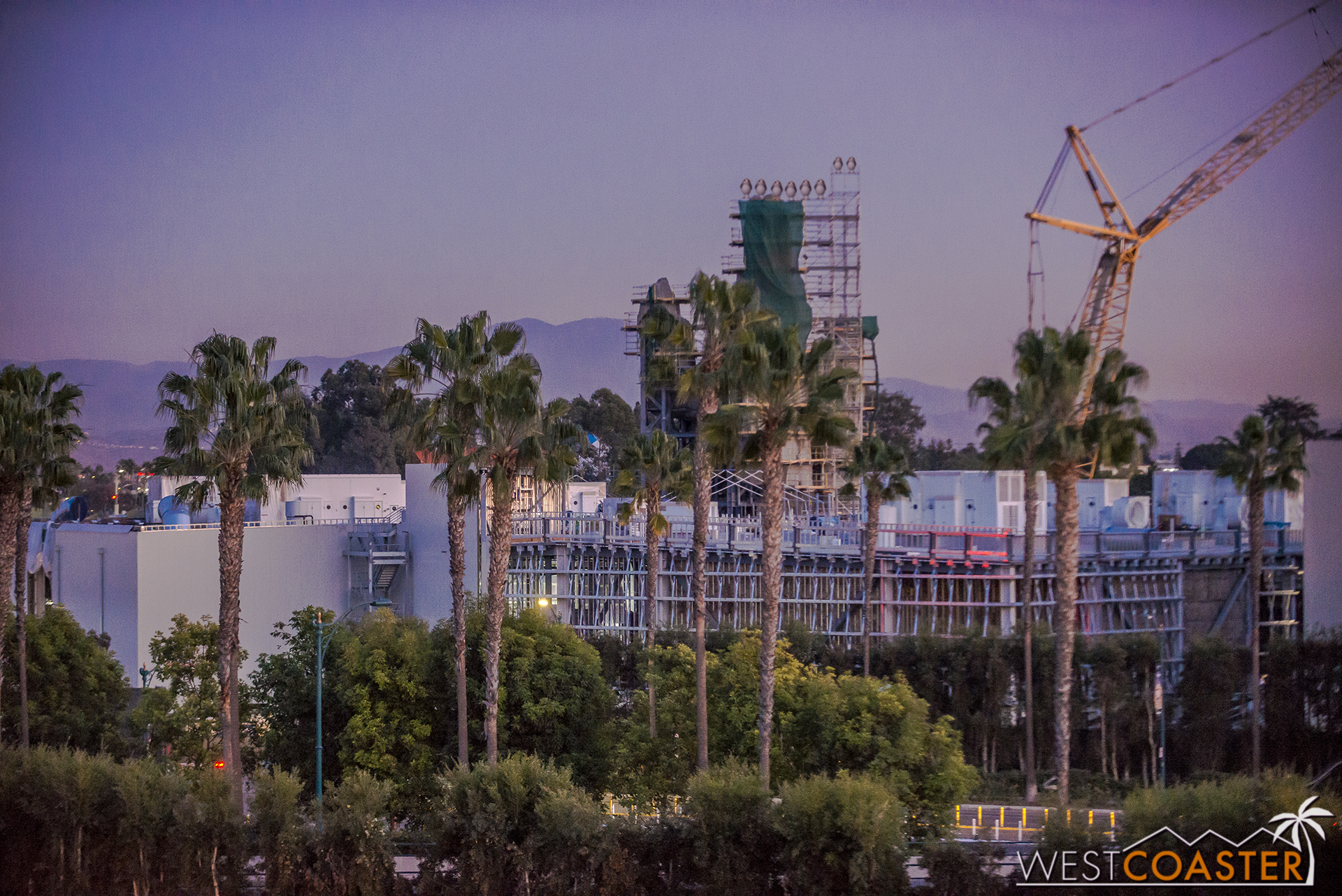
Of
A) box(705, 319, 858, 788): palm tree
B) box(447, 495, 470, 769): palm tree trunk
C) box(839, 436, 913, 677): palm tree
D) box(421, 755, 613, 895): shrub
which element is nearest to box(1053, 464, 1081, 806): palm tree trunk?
box(705, 319, 858, 788): palm tree

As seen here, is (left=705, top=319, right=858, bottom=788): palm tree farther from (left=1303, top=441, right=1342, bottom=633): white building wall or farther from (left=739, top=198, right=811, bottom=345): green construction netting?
(left=739, top=198, right=811, bottom=345): green construction netting

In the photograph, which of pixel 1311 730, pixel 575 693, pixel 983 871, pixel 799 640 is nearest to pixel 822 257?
pixel 799 640

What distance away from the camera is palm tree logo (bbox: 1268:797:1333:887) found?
624 inches

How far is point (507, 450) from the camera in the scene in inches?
969

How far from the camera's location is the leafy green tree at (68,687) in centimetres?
3167

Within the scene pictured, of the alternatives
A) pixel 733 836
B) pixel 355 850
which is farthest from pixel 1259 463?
pixel 355 850

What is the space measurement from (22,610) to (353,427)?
77.4 m

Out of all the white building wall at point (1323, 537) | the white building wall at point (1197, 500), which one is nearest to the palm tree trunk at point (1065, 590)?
the white building wall at point (1323, 537)

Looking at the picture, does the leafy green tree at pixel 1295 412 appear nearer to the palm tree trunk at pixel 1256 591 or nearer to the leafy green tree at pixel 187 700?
the palm tree trunk at pixel 1256 591

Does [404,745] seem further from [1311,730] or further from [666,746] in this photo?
[1311,730]

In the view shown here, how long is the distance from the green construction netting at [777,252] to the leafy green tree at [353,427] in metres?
43.0

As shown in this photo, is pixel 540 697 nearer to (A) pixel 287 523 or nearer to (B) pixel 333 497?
(A) pixel 287 523

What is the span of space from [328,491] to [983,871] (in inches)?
2088

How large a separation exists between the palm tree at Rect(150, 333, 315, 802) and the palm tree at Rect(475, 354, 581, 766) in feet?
13.7
